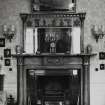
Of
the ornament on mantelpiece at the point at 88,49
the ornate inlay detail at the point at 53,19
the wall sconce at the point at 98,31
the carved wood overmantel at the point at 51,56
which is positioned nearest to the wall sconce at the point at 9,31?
the carved wood overmantel at the point at 51,56

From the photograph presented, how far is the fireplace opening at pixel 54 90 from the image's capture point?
7.06 meters

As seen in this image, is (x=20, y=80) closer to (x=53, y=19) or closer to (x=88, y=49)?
(x=53, y=19)

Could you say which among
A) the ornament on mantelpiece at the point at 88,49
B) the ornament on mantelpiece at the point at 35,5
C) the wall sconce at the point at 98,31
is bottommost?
the ornament on mantelpiece at the point at 88,49

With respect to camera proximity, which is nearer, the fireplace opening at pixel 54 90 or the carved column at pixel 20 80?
the carved column at pixel 20 80

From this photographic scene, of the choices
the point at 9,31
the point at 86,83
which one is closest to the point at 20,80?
the point at 9,31

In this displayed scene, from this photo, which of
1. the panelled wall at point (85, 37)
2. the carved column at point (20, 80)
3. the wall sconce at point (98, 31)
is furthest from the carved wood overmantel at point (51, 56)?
the wall sconce at point (98, 31)

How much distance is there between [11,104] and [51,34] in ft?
6.20

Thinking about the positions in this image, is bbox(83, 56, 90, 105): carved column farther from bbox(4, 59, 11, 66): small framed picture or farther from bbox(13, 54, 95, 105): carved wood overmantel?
bbox(4, 59, 11, 66): small framed picture

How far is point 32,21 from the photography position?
7.02m

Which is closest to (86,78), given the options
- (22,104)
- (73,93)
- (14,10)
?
(73,93)

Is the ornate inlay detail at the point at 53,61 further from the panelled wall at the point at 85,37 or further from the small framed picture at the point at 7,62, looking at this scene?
the small framed picture at the point at 7,62

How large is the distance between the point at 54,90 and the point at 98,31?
5.73ft

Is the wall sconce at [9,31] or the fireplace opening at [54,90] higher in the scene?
the wall sconce at [9,31]

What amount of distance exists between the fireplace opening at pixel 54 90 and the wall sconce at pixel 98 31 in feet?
3.13
